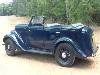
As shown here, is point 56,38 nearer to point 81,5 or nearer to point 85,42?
point 85,42

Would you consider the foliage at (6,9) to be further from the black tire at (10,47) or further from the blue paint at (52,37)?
the blue paint at (52,37)

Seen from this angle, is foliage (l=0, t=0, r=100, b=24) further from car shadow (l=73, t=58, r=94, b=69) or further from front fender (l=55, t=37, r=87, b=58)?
front fender (l=55, t=37, r=87, b=58)

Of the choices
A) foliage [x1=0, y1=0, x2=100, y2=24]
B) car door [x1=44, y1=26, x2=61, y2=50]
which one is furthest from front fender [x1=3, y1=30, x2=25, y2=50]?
foliage [x1=0, y1=0, x2=100, y2=24]

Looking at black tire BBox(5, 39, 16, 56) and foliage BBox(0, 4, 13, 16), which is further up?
foliage BBox(0, 4, 13, 16)

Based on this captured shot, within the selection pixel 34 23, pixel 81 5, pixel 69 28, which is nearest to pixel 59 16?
pixel 81 5

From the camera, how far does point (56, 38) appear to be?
8.45 meters

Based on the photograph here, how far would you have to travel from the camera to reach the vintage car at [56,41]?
26.4 feet

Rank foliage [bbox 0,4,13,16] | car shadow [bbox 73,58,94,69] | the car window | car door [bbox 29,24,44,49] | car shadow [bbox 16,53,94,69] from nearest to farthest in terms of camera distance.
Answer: car shadow [bbox 73,58,94,69], car shadow [bbox 16,53,94,69], car door [bbox 29,24,44,49], the car window, foliage [bbox 0,4,13,16]

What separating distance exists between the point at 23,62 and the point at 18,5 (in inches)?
629

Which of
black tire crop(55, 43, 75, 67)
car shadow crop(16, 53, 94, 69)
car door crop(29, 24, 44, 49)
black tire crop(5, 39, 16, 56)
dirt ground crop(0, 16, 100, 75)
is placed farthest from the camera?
black tire crop(5, 39, 16, 56)

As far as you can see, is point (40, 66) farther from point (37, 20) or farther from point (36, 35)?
point (37, 20)

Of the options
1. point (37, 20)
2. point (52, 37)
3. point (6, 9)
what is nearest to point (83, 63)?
point (52, 37)

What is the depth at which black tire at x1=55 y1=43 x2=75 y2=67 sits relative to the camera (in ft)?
26.7

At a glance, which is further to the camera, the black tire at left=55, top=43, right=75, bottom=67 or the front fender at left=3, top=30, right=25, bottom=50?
the front fender at left=3, top=30, right=25, bottom=50
